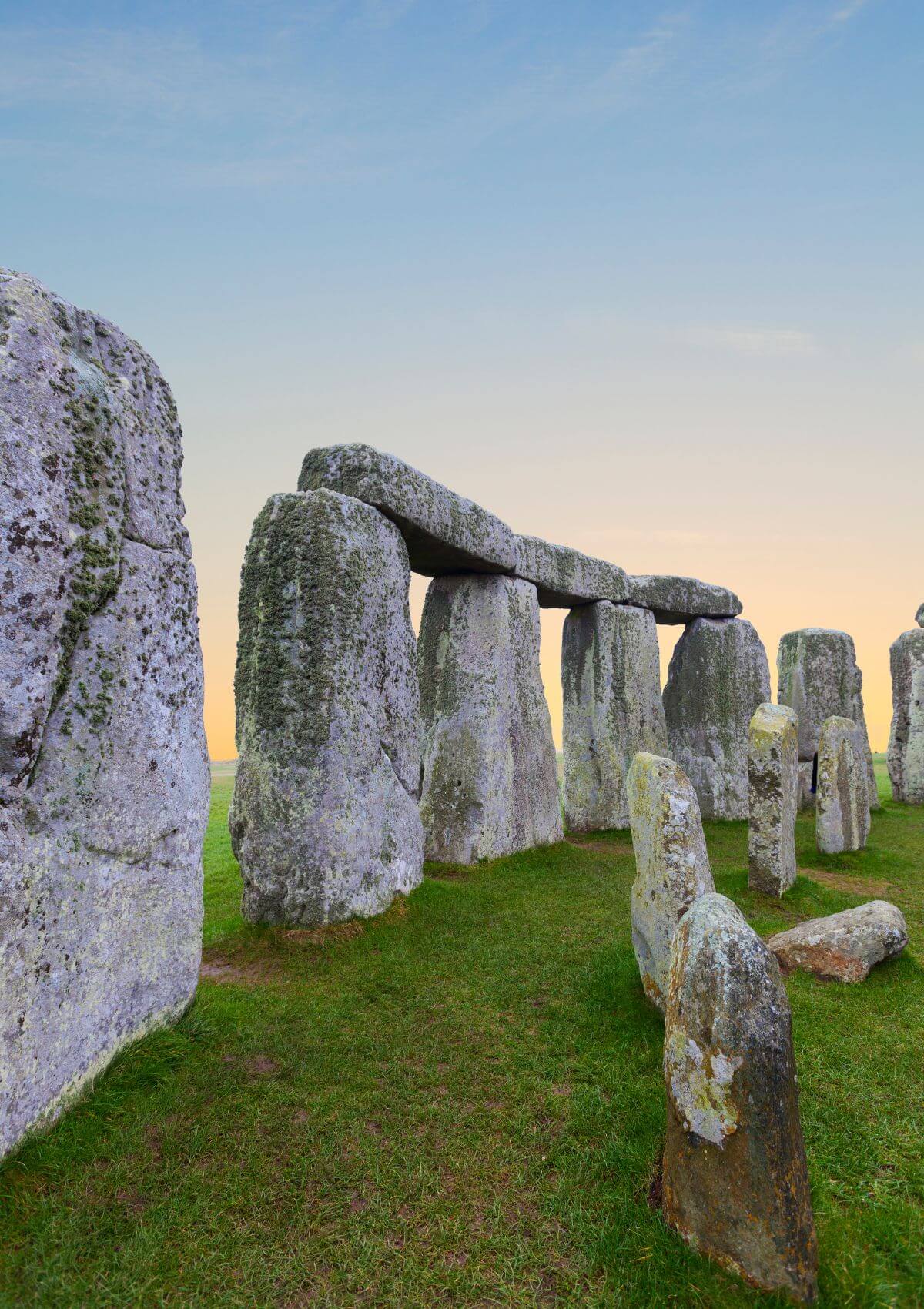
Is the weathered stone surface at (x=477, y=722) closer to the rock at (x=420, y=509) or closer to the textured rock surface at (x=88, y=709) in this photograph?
the rock at (x=420, y=509)

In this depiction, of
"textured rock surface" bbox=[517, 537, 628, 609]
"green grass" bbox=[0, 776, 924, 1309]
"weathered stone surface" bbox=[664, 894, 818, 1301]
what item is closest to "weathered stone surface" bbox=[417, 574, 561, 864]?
"textured rock surface" bbox=[517, 537, 628, 609]

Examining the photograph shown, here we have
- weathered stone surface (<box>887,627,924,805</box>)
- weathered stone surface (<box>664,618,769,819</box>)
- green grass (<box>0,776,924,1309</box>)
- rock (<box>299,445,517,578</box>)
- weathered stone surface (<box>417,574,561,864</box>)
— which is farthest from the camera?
weathered stone surface (<box>887,627,924,805</box>)

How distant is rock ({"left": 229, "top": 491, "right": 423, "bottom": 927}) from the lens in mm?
6465

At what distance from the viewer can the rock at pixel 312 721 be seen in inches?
255

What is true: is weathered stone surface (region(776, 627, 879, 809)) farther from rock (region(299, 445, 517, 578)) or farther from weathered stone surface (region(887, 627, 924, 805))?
rock (region(299, 445, 517, 578))

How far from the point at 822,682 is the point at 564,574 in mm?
6272

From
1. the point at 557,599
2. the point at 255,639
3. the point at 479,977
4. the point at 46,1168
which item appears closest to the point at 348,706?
the point at 255,639

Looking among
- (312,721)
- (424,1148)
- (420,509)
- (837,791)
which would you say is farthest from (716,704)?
(424,1148)

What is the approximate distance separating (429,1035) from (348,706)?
2.77 m

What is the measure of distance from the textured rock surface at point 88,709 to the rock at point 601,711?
881 centimetres

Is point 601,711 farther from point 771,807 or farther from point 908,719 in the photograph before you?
point 908,719

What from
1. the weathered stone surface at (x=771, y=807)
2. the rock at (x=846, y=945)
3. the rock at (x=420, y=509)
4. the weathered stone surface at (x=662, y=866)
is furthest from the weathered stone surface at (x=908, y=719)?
the weathered stone surface at (x=662, y=866)

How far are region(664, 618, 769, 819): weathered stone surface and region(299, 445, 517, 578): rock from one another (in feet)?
19.5

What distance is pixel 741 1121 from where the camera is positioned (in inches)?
102
